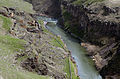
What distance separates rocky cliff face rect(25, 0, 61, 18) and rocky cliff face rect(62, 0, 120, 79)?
1607 inches

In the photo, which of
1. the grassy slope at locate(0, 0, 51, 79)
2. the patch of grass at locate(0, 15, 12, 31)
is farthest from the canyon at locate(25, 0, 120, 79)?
the patch of grass at locate(0, 15, 12, 31)

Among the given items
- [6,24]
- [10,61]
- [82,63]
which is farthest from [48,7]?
[10,61]

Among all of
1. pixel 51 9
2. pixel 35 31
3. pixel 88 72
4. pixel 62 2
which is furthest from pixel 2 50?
pixel 51 9

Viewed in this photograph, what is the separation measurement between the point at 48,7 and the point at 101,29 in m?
93.5

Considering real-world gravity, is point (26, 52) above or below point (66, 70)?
above

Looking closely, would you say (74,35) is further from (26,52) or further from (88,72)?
(26,52)

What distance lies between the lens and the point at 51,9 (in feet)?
552

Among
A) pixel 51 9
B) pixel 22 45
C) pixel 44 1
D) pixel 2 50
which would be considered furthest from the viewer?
pixel 44 1

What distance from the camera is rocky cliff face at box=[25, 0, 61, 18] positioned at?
159875mm

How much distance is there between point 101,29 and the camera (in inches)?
3430

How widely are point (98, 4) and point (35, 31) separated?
4416 cm

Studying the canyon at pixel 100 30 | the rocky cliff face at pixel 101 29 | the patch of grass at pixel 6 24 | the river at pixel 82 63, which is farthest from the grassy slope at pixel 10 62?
the rocky cliff face at pixel 101 29

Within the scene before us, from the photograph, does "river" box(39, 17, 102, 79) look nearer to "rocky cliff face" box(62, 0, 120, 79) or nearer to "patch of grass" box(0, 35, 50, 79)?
"rocky cliff face" box(62, 0, 120, 79)

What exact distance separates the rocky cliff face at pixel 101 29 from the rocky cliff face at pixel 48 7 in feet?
134
